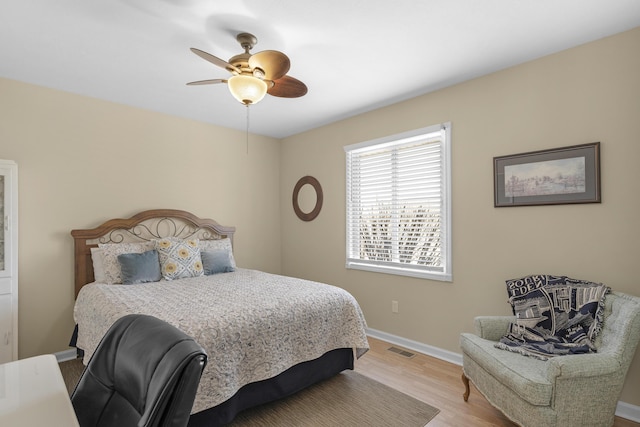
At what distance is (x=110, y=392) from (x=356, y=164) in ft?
11.2

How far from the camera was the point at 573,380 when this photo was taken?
1.74 metres

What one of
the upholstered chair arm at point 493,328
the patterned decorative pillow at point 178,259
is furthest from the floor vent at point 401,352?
the patterned decorative pillow at point 178,259

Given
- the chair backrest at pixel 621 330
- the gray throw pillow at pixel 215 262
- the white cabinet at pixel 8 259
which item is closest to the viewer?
the chair backrest at pixel 621 330

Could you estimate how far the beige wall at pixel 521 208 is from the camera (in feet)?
7.42

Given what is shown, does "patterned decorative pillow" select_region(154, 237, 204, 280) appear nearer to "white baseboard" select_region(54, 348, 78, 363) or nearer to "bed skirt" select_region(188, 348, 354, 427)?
"white baseboard" select_region(54, 348, 78, 363)

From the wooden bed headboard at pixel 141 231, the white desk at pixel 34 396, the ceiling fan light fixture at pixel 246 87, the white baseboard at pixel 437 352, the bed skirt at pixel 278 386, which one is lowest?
the white baseboard at pixel 437 352

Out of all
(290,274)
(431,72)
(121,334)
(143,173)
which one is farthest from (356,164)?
(121,334)

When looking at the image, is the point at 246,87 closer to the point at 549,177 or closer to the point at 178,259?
the point at 178,259

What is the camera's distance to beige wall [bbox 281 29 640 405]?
2262 mm

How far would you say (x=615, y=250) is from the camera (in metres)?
2.29

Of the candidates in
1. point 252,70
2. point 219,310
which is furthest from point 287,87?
point 219,310

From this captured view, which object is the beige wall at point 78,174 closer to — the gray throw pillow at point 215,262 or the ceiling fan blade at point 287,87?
the gray throw pillow at point 215,262

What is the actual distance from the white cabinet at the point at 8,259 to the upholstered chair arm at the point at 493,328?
12.3ft

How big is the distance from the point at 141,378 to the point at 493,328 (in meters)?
2.34
